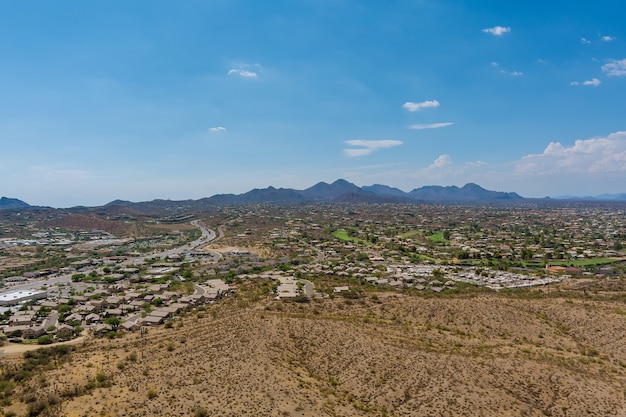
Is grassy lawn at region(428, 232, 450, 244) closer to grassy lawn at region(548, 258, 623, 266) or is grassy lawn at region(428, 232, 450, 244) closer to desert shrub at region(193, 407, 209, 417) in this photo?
grassy lawn at region(548, 258, 623, 266)

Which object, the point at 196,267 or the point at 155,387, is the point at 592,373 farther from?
the point at 196,267

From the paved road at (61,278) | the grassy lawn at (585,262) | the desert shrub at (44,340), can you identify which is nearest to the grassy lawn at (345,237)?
the paved road at (61,278)

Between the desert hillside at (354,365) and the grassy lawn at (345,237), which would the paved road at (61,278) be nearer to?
the desert hillside at (354,365)

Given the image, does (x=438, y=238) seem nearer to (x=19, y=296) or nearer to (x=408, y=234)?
(x=408, y=234)

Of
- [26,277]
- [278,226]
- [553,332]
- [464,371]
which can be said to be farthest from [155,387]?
[278,226]

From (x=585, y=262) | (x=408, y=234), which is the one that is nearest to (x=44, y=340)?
(x=585, y=262)

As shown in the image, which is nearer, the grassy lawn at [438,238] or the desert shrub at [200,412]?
the desert shrub at [200,412]
